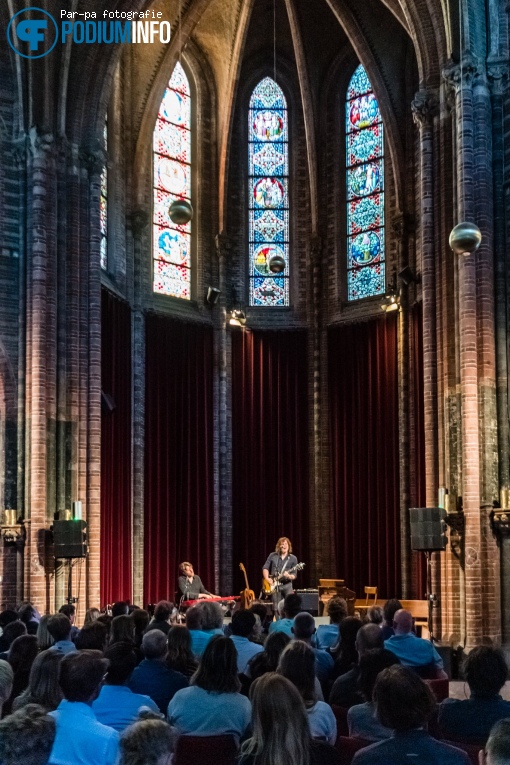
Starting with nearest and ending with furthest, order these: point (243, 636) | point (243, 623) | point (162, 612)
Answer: point (243, 623)
point (243, 636)
point (162, 612)

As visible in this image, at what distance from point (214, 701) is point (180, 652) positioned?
2.03m

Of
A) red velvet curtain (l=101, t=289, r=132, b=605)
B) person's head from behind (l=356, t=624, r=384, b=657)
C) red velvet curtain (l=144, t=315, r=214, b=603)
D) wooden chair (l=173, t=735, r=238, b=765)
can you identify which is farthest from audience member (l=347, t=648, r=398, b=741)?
red velvet curtain (l=144, t=315, r=214, b=603)

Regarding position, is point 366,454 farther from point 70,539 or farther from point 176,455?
point 70,539

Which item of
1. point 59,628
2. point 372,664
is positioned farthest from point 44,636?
point 372,664

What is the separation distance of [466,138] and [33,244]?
789 cm

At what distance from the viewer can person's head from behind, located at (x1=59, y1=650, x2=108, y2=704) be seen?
523 centimetres

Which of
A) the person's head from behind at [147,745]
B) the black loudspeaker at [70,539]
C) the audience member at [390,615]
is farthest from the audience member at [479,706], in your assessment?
the black loudspeaker at [70,539]

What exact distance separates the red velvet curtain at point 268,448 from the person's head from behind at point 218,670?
1895cm

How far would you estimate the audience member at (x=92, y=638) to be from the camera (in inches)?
333

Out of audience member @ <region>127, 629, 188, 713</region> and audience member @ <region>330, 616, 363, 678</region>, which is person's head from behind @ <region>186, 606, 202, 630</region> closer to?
audience member @ <region>330, 616, 363, 678</region>

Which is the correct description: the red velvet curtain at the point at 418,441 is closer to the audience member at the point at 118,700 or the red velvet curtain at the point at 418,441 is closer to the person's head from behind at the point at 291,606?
the person's head from behind at the point at 291,606

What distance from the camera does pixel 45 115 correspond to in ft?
64.5

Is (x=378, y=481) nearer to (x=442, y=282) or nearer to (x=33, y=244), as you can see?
(x=442, y=282)

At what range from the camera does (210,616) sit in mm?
9531
